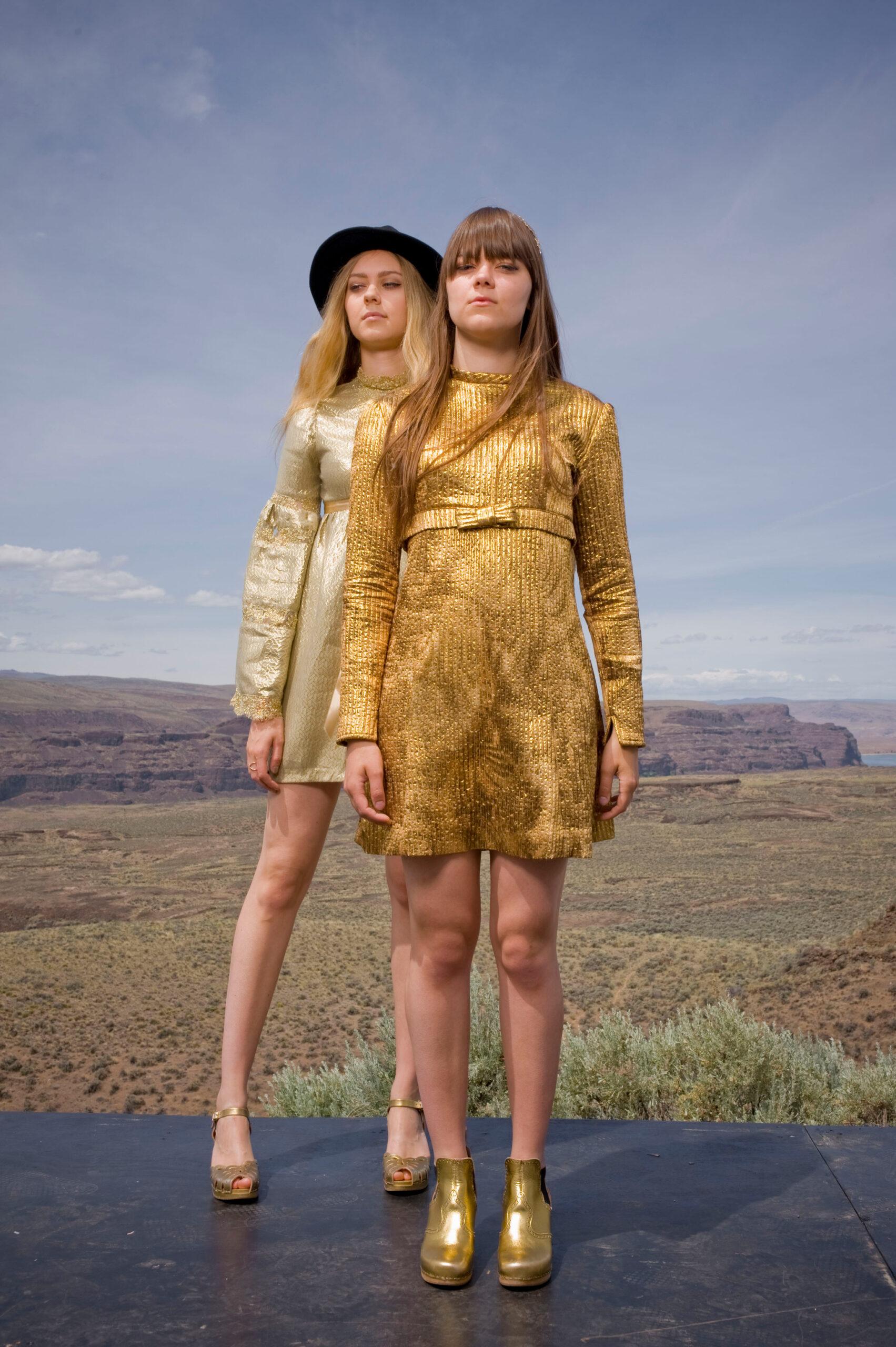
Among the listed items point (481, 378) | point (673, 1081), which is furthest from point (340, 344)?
point (673, 1081)

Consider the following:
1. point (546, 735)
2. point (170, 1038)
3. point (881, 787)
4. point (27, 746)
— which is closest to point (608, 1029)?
point (546, 735)

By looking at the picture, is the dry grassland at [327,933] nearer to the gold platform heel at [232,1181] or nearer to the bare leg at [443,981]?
the gold platform heel at [232,1181]

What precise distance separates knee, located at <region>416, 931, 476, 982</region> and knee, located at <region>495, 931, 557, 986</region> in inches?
2.5

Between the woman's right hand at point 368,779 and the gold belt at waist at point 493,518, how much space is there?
383 mm

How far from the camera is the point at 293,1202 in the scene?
211 cm

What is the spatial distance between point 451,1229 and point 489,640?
963 millimetres

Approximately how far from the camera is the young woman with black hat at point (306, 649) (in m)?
2.29

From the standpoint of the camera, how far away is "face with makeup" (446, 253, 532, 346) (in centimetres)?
179

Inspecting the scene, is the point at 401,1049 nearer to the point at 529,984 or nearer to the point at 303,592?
the point at 529,984

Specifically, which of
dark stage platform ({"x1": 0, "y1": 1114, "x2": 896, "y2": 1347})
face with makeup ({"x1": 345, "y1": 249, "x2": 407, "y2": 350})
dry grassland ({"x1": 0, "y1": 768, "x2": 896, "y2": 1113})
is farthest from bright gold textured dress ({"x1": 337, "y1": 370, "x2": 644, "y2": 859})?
dry grassland ({"x1": 0, "y1": 768, "x2": 896, "y2": 1113})

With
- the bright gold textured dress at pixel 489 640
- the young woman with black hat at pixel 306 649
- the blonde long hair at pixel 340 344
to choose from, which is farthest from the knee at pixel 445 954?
the blonde long hair at pixel 340 344

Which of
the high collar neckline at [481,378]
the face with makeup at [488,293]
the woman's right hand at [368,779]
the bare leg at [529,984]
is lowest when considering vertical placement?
the bare leg at [529,984]

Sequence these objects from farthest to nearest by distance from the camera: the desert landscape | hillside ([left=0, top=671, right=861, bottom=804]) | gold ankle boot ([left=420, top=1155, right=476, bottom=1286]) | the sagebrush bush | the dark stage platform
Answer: hillside ([left=0, top=671, right=861, bottom=804]), the desert landscape, the sagebrush bush, gold ankle boot ([left=420, top=1155, right=476, bottom=1286]), the dark stage platform

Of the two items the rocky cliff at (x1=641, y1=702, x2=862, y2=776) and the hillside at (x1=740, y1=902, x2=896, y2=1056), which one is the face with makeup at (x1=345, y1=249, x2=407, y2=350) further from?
the rocky cliff at (x1=641, y1=702, x2=862, y2=776)
